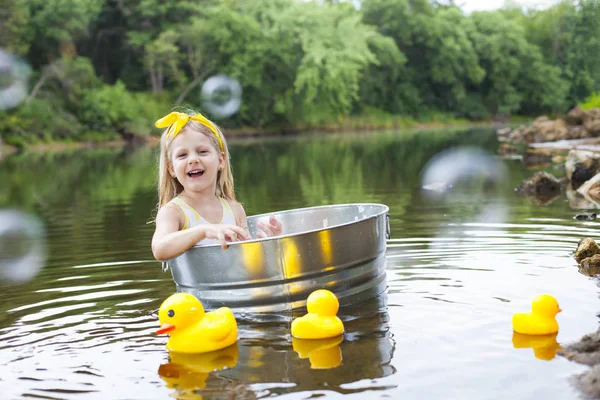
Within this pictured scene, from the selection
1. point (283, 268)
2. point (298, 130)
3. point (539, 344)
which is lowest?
point (539, 344)

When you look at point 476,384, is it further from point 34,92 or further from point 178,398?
point 34,92

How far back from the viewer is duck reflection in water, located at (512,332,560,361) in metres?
3.49

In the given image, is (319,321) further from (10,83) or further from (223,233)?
(10,83)

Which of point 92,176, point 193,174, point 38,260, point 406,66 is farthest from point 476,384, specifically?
point 406,66

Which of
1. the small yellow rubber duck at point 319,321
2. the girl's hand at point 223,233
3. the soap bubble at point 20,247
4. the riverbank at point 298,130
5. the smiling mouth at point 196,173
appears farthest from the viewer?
the riverbank at point 298,130

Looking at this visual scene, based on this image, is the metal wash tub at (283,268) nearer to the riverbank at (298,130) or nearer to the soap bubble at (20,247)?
the soap bubble at (20,247)

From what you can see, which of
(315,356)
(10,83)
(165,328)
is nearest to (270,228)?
(165,328)

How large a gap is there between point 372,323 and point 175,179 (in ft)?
5.30

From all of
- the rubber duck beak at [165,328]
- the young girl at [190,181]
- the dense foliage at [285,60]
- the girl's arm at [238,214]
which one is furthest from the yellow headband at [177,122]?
the dense foliage at [285,60]

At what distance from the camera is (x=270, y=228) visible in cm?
524

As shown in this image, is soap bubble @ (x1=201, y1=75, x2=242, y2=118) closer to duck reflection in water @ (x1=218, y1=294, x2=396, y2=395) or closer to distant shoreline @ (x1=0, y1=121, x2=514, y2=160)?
distant shoreline @ (x1=0, y1=121, x2=514, y2=160)

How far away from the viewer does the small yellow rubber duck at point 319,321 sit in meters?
3.87

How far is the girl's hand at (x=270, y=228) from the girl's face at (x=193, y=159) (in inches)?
28.4

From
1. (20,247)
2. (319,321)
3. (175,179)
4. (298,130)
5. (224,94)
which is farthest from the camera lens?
(298,130)
